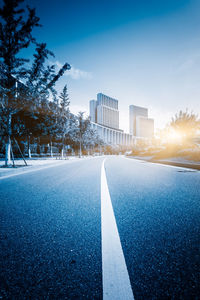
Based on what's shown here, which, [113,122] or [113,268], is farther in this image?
[113,122]

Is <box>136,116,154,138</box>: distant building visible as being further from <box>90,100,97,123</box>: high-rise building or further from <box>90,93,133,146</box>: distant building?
<box>90,100,97,123</box>: high-rise building

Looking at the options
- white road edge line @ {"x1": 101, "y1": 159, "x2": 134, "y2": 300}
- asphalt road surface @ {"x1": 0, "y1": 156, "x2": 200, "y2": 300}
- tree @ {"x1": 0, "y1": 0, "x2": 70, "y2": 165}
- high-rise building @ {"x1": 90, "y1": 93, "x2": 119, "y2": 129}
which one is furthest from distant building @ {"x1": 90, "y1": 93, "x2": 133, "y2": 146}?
white road edge line @ {"x1": 101, "y1": 159, "x2": 134, "y2": 300}

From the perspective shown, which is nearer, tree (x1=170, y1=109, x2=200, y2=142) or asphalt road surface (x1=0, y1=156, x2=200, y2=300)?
asphalt road surface (x1=0, y1=156, x2=200, y2=300)

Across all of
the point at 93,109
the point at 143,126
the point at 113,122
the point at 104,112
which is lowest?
the point at 143,126

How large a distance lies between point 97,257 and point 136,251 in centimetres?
39

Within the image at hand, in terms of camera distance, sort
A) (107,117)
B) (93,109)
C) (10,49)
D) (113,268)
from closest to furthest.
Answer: (113,268), (10,49), (107,117), (93,109)

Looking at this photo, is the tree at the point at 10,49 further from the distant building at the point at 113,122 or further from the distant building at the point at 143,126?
the distant building at the point at 143,126

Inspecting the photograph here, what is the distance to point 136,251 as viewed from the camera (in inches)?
50.9

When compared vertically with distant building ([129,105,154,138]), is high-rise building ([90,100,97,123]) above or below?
above

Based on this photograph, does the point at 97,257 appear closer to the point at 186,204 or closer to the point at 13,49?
the point at 186,204

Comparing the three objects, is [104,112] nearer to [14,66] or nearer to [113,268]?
[14,66]

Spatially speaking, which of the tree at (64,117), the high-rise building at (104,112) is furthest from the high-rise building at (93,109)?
the tree at (64,117)

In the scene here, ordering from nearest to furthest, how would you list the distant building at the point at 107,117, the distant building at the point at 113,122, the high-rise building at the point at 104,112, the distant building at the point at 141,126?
the distant building at the point at 113,122
the distant building at the point at 107,117
the high-rise building at the point at 104,112
the distant building at the point at 141,126

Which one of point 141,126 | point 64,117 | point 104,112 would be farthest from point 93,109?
point 64,117
